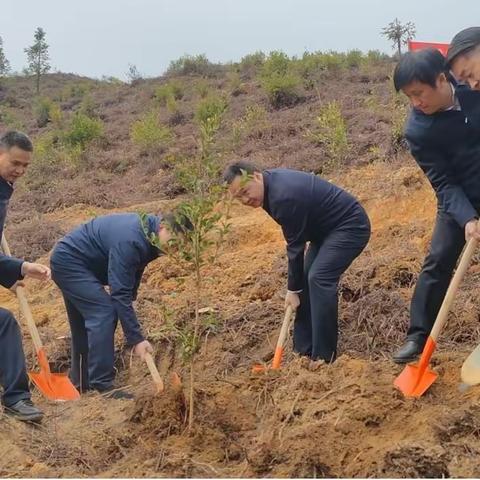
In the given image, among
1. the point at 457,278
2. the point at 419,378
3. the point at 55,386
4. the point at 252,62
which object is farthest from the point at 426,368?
the point at 252,62

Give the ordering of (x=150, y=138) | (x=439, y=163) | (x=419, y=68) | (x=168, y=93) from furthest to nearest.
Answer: (x=168, y=93)
(x=150, y=138)
(x=439, y=163)
(x=419, y=68)

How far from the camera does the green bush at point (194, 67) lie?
1114 inches

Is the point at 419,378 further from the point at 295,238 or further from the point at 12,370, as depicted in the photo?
the point at 12,370

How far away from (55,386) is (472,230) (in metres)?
3.00

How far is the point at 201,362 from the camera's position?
16.8ft

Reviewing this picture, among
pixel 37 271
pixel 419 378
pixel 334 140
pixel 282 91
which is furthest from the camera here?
pixel 282 91

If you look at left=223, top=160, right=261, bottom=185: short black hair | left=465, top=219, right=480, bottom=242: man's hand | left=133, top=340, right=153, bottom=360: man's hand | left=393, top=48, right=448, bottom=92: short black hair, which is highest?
left=393, top=48, right=448, bottom=92: short black hair

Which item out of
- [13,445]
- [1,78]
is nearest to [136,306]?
[13,445]

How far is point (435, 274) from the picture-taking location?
3.99 metres

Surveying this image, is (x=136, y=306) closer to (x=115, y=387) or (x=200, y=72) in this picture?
(x=115, y=387)

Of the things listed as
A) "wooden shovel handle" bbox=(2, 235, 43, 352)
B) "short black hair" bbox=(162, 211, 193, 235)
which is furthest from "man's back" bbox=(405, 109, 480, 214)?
"wooden shovel handle" bbox=(2, 235, 43, 352)

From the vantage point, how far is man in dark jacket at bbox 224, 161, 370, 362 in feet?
13.3

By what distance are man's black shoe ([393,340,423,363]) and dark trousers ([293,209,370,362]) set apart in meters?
0.45

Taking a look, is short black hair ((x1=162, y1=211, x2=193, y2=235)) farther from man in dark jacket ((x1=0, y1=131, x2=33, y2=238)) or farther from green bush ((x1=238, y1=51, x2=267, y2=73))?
green bush ((x1=238, y1=51, x2=267, y2=73))
